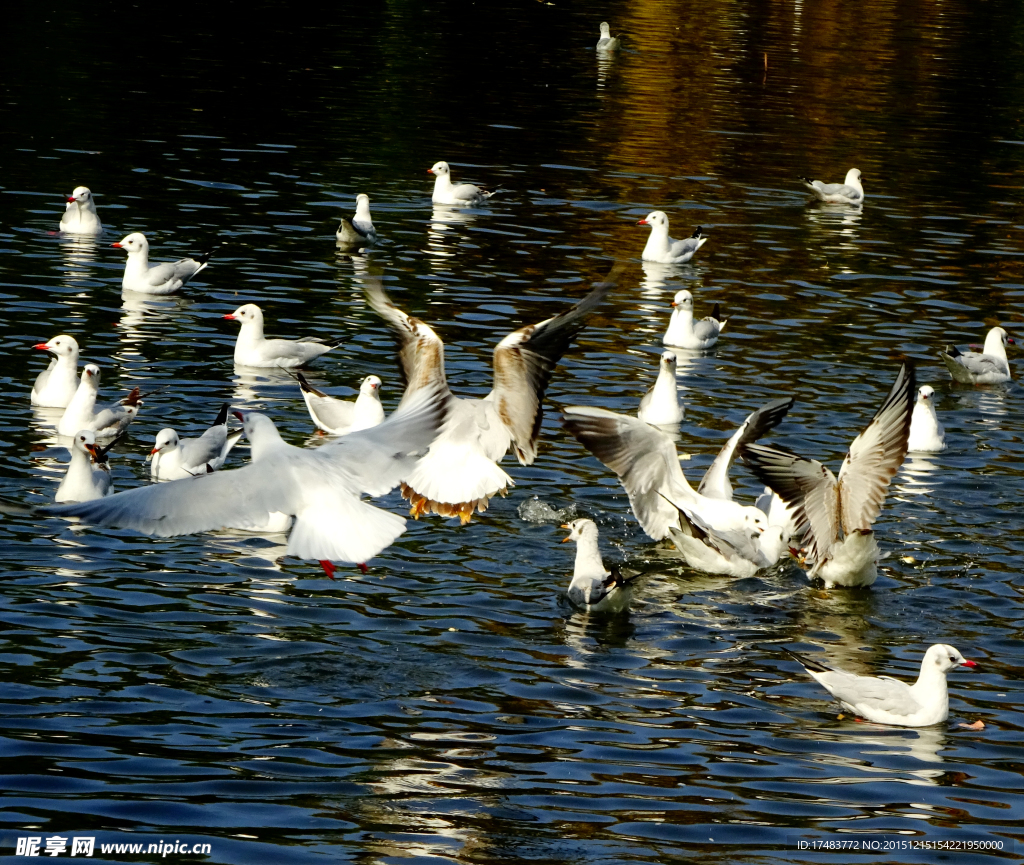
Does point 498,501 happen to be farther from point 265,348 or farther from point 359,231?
point 359,231

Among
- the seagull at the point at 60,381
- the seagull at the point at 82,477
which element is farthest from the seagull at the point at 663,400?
the seagull at the point at 60,381

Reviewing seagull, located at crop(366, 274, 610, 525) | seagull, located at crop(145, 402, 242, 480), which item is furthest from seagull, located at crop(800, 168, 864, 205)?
seagull, located at crop(145, 402, 242, 480)

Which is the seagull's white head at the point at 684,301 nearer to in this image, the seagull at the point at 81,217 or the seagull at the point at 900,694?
the seagull at the point at 81,217

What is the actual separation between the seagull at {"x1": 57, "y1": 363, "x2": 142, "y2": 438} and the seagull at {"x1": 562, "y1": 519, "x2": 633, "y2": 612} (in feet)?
15.7

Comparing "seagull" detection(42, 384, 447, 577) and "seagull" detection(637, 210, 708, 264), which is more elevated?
"seagull" detection(42, 384, 447, 577)

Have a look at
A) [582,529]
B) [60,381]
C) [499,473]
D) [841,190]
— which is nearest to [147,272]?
[60,381]

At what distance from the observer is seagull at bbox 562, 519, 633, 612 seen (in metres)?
11.2

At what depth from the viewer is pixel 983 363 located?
1766 centimetres

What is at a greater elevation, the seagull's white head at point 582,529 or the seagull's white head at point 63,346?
the seagull's white head at point 63,346

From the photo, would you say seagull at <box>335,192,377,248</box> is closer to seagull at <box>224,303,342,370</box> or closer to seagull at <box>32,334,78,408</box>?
seagull at <box>224,303,342,370</box>

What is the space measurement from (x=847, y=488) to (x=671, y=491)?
56.4 inches

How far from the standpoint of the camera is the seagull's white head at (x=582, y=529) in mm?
11781

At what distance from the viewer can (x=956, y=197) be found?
2872 cm

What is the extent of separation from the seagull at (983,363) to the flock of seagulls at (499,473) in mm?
2214
